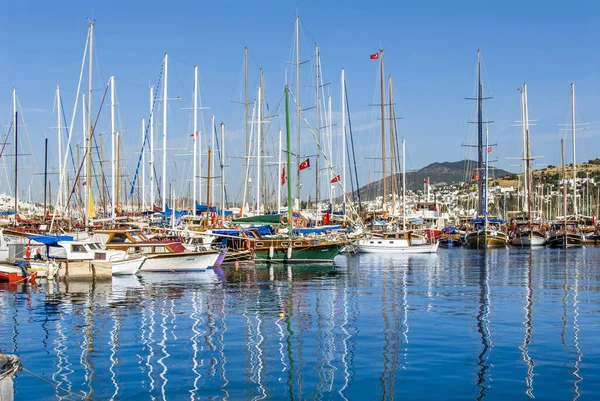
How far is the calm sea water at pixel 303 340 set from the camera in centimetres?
1570

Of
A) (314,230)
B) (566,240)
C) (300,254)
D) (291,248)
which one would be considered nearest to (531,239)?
(566,240)

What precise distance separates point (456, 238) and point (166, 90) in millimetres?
60765

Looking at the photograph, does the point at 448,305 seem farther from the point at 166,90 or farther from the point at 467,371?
the point at 166,90

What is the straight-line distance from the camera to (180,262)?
4600 centimetres

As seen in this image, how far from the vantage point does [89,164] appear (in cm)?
4738

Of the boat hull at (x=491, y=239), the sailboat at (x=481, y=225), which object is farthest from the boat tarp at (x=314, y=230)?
the boat hull at (x=491, y=239)

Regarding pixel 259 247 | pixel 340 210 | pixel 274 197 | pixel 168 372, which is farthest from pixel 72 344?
pixel 340 210

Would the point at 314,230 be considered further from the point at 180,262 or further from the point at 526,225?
the point at 526,225

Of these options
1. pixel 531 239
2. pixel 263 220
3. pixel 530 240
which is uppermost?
pixel 263 220

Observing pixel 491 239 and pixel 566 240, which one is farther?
pixel 491 239

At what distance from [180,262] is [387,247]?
3048cm

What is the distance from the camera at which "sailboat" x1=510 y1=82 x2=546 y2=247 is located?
9356 centimetres

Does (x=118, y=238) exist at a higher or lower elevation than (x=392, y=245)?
higher

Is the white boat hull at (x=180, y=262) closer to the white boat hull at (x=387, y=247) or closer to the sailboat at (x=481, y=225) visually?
the white boat hull at (x=387, y=247)
